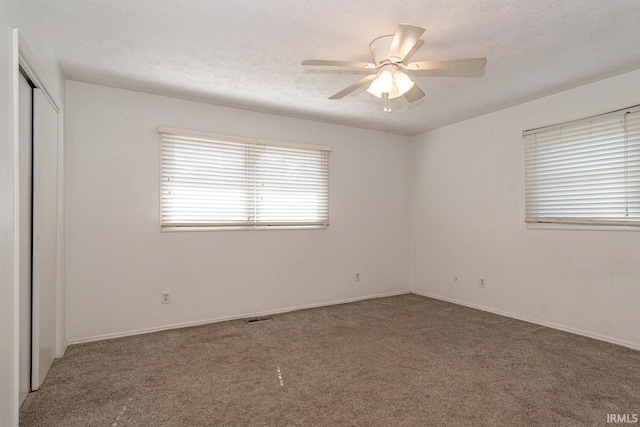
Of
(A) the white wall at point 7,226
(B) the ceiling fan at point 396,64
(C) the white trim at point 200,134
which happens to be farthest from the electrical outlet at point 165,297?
(B) the ceiling fan at point 396,64

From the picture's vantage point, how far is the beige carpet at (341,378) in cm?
206

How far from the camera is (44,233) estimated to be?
253cm

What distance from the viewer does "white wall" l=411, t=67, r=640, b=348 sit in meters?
3.20

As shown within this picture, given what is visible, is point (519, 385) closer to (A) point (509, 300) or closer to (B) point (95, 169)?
(A) point (509, 300)

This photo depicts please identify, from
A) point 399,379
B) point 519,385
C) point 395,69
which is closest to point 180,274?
point 399,379

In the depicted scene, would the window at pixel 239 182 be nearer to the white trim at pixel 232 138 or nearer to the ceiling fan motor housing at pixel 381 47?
the white trim at pixel 232 138

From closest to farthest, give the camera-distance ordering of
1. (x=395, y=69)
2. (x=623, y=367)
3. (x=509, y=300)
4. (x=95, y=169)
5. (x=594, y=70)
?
(x=395, y=69), (x=623, y=367), (x=594, y=70), (x=95, y=169), (x=509, y=300)

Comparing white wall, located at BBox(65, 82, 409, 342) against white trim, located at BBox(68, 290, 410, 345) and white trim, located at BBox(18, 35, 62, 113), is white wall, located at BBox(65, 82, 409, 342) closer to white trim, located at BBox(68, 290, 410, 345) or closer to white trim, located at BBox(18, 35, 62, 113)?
white trim, located at BBox(68, 290, 410, 345)

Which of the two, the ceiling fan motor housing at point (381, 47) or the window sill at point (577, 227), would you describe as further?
the window sill at point (577, 227)

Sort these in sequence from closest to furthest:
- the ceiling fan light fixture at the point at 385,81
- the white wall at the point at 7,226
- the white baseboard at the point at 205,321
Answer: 1. the white wall at the point at 7,226
2. the ceiling fan light fixture at the point at 385,81
3. the white baseboard at the point at 205,321

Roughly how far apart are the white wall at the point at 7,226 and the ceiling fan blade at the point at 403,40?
197 centimetres

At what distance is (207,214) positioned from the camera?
12.7 ft

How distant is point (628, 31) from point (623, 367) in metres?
2.50

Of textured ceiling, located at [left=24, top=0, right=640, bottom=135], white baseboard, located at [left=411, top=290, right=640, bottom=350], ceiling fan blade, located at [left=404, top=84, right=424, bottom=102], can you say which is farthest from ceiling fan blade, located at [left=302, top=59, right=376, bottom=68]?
white baseboard, located at [left=411, top=290, right=640, bottom=350]
